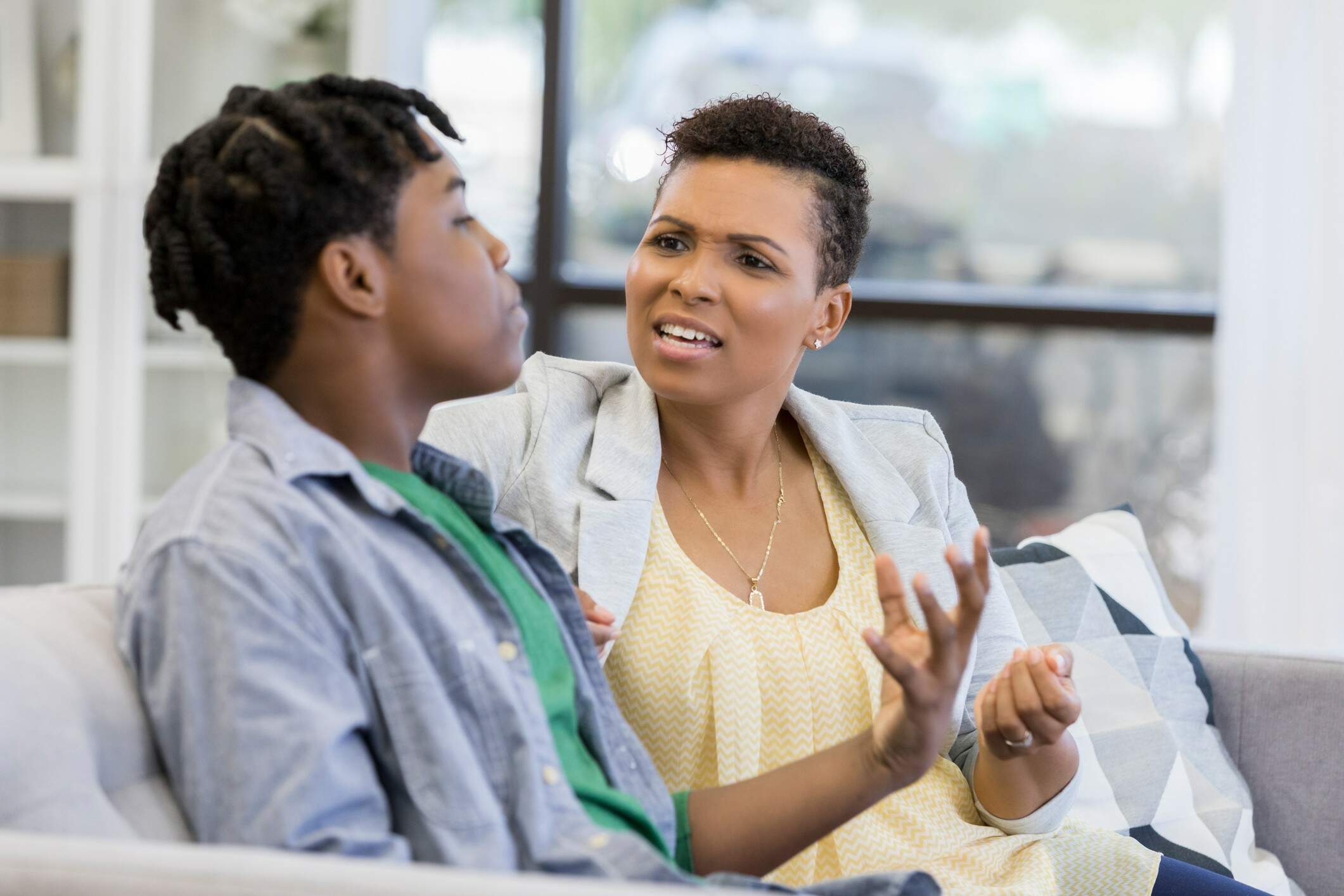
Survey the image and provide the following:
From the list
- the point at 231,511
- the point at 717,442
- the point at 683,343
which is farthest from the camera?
the point at 717,442

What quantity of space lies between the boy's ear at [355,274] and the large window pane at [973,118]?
8.78 ft

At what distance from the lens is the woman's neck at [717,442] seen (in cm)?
163

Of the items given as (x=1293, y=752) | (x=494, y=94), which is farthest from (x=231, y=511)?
(x=494, y=94)

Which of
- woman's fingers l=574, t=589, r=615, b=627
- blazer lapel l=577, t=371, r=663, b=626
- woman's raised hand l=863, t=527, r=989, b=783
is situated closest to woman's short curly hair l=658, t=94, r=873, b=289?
blazer lapel l=577, t=371, r=663, b=626

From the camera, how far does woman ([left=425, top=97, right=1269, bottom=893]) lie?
1430 millimetres

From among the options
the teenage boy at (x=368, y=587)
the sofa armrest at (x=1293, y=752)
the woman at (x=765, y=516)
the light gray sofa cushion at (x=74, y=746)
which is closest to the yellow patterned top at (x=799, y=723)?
the woman at (x=765, y=516)

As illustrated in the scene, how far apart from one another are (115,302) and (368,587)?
8.01ft

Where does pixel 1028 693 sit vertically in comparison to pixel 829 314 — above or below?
below

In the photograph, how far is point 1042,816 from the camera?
1.49 metres

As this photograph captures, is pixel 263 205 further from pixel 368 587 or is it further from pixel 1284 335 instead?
pixel 1284 335

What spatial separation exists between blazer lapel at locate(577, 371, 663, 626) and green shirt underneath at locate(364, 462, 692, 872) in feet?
0.84

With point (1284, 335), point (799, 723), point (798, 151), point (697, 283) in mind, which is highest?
point (798, 151)

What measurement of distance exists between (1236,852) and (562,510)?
0.92 metres

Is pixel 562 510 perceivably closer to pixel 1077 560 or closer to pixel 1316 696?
pixel 1077 560
